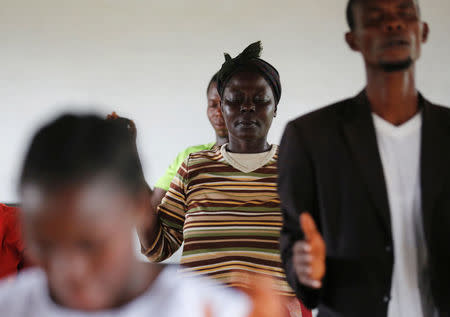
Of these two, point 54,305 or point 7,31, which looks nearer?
point 54,305

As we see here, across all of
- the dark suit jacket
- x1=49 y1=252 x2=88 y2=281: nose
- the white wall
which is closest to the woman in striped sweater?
the dark suit jacket

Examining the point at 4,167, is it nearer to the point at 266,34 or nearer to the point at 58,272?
the point at 266,34

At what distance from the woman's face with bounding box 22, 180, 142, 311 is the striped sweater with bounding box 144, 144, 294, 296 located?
0.69 m

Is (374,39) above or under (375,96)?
above

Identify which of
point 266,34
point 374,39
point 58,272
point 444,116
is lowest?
point 58,272

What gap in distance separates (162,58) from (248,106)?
184 cm

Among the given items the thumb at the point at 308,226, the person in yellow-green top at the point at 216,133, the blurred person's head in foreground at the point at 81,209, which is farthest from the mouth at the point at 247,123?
the blurred person's head in foreground at the point at 81,209

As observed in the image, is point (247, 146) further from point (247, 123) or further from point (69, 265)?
point (69, 265)

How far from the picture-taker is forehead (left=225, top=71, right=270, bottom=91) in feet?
5.30

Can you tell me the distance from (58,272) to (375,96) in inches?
27.5

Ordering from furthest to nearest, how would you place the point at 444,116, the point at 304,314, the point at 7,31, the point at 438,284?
1. the point at 7,31
2. the point at 304,314
3. the point at 444,116
4. the point at 438,284

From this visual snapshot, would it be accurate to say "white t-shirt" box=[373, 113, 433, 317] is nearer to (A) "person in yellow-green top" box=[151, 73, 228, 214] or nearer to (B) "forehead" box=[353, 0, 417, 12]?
(B) "forehead" box=[353, 0, 417, 12]

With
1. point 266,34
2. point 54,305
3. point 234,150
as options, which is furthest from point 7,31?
point 54,305

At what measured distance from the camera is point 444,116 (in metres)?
0.99
